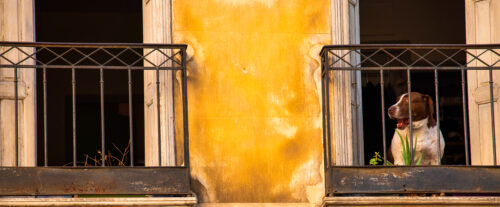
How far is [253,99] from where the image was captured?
9109 millimetres

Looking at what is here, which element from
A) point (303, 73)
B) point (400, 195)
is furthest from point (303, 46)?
point (400, 195)

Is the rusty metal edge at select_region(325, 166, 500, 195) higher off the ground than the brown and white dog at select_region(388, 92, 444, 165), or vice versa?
the brown and white dog at select_region(388, 92, 444, 165)

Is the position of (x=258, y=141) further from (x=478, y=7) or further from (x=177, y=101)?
(x=478, y=7)

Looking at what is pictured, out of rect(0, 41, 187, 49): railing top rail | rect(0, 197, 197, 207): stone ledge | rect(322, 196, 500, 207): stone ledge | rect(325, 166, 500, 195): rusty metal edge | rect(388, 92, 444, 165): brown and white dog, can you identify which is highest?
rect(0, 41, 187, 49): railing top rail

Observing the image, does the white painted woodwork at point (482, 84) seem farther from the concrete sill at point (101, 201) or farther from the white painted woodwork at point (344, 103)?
the concrete sill at point (101, 201)

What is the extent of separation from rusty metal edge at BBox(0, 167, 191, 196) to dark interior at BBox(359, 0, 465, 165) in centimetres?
442

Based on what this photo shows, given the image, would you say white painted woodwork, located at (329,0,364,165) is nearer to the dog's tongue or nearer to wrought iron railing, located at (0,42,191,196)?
the dog's tongue

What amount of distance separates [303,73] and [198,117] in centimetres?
90

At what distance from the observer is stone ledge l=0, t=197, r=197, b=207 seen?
8.43 metres

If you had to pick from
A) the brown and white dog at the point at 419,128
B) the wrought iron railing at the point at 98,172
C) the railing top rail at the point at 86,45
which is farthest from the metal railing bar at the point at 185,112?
the brown and white dog at the point at 419,128

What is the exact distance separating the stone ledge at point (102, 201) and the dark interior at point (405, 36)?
4414 millimetres

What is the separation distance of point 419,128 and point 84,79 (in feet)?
15.9

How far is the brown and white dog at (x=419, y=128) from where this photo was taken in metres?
9.14

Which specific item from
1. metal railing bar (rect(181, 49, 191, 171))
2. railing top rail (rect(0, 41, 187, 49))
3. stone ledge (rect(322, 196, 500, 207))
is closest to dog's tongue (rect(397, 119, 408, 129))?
stone ledge (rect(322, 196, 500, 207))
